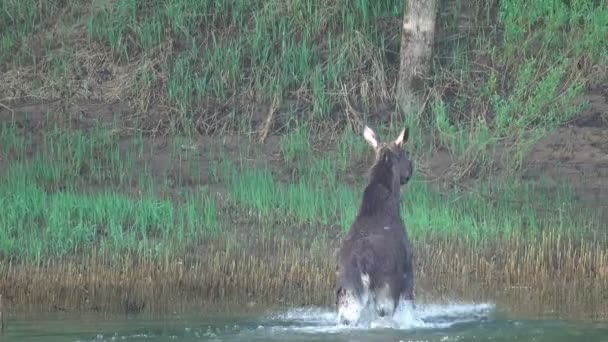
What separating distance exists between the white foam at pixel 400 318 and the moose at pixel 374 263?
0.37 ft

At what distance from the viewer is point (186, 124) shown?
1825cm

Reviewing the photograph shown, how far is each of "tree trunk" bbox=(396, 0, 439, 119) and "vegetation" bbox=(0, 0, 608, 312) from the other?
0.24 m

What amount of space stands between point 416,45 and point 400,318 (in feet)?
23.3

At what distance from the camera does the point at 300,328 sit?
11930 mm

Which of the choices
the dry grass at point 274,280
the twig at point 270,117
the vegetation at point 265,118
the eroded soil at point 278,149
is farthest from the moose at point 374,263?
the twig at point 270,117

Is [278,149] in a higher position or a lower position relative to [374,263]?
higher

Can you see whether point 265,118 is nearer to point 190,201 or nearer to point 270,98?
point 270,98

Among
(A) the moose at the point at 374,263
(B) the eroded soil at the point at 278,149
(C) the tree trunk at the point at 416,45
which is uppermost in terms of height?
(C) the tree trunk at the point at 416,45

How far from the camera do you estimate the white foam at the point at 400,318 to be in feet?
38.9

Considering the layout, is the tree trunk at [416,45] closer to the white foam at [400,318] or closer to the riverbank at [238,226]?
the riverbank at [238,226]

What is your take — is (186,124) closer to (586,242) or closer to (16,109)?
(16,109)

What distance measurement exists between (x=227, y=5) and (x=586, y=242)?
6.91m

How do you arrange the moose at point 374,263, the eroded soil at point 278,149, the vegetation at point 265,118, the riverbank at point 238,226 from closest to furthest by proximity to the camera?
the moose at point 374,263, the riverbank at point 238,226, the vegetation at point 265,118, the eroded soil at point 278,149

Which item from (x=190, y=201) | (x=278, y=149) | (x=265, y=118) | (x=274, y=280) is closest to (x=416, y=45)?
(x=265, y=118)
